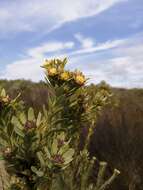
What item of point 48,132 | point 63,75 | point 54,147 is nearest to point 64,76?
point 63,75

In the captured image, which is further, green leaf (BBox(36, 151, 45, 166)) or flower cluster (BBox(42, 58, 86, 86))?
flower cluster (BBox(42, 58, 86, 86))

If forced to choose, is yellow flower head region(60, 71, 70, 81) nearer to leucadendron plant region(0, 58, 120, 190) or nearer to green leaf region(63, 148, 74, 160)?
leucadendron plant region(0, 58, 120, 190)

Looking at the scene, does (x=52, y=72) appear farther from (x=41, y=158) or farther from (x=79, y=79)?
(x=41, y=158)

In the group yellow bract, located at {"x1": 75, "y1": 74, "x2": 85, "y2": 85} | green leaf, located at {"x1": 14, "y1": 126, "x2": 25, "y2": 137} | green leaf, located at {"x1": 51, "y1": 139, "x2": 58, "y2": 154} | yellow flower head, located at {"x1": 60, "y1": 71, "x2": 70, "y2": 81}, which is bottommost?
green leaf, located at {"x1": 51, "y1": 139, "x2": 58, "y2": 154}

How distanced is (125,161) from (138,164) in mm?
167

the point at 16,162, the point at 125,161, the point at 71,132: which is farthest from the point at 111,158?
the point at 16,162

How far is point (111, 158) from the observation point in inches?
247

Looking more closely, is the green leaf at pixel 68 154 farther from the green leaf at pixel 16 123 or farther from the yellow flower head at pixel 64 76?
the yellow flower head at pixel 64 76

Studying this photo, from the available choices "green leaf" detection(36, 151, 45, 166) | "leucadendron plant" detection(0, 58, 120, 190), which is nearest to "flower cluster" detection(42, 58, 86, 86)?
"leucadendron plant" detection(0, 58, 120, 190)

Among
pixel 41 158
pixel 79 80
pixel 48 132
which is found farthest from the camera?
pixel 79 80

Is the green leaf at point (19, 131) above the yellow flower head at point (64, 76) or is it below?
below

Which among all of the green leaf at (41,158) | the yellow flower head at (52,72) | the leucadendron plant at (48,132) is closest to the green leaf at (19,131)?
the leucadendron plant at (48,132)

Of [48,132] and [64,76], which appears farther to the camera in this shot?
[64,76]

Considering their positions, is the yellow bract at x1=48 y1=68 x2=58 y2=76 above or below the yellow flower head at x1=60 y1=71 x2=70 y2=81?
above
